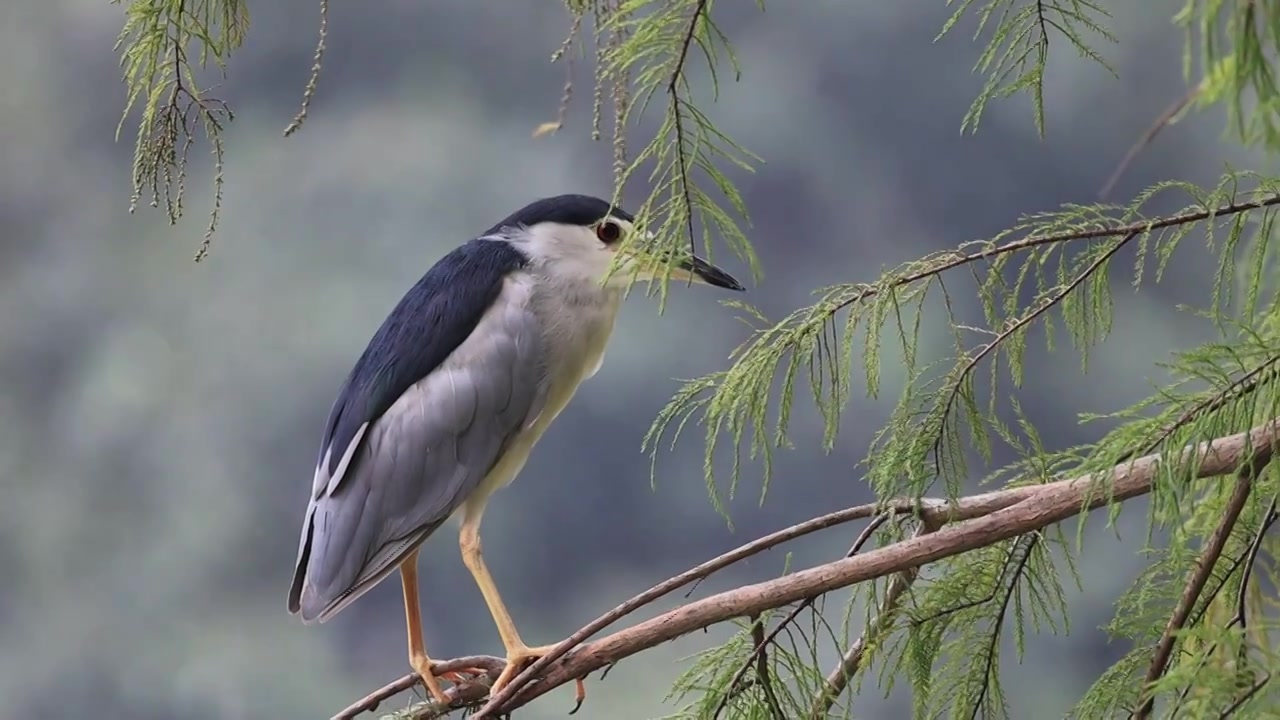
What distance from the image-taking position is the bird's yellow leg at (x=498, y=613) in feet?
3.24

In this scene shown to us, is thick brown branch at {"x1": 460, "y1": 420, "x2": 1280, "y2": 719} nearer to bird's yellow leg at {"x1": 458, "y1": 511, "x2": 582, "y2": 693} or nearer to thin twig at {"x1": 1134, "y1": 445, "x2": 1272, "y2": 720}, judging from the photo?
thin twig at {"x1": 1134, "y1": 445, "x2": 1272, "y2": 720}

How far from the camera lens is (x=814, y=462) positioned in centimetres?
201

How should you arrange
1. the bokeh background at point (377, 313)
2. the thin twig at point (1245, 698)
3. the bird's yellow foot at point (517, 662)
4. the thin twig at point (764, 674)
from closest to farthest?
the thin twig at point (1245, 698), the thin twig at point (764, 674), the bird's yellow foot at point (517, 662), the bokeh background at point (377, 313)

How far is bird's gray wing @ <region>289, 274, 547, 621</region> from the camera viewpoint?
108 centimetres

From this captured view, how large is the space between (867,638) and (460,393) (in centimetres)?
41

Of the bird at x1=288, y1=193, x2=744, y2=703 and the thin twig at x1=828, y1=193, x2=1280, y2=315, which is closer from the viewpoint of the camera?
the thin twig at x1=828, y1=193, x2=1280, y2=315

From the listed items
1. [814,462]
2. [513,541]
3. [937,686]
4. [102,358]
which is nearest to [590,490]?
[513,541]

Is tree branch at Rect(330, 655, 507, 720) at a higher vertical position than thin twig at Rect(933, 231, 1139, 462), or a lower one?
lower

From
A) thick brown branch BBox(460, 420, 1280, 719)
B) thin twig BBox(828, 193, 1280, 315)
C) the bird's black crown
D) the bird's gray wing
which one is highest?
the bird's black crown

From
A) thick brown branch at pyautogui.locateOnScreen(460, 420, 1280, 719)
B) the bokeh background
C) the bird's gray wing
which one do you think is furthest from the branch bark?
the bokeh background

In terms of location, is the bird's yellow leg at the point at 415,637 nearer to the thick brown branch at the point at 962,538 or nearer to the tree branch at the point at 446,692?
the tree branch at the point at 446,692

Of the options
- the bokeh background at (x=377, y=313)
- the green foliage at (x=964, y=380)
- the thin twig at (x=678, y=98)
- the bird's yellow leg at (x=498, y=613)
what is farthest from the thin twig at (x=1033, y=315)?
the bokeh background at (x=377, y=313)

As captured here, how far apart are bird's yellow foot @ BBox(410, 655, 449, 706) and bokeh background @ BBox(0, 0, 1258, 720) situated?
89 centimetres

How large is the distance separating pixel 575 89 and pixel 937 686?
1.33 meters
